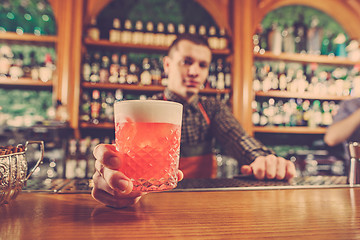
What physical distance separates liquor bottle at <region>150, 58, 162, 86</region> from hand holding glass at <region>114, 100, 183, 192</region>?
2.32 metres

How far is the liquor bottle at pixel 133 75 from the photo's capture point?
2770 millimetres

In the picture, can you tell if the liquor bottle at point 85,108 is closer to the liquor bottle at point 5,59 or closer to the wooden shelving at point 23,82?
the wooden shelving at point 23,82

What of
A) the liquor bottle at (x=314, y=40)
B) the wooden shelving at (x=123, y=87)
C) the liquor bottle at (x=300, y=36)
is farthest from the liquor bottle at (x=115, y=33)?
the liquor bottle at (x=314, y=40)

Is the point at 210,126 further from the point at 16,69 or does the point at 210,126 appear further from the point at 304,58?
the point at 16,69

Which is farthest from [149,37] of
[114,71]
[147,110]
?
[147,110]

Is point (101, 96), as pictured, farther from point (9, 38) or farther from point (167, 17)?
point (167, 17)

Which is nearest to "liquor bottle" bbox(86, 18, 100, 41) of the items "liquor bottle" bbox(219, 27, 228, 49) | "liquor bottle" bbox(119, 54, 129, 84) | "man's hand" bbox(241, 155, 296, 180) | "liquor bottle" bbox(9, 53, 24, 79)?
"liquor bottle" bbox(119, 54, 129, 84)

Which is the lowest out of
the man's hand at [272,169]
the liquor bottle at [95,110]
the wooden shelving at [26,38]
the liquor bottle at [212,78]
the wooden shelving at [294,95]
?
the man's hand at [272,169]

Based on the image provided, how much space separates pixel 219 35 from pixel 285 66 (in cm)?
Answer: 107

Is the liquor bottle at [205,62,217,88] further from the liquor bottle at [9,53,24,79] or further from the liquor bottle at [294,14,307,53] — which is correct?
the liquor bottle at [9,53,24,79]

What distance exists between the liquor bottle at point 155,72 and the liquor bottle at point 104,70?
48 cm

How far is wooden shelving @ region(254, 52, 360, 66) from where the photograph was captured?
2918mm

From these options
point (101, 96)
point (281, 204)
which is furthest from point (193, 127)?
point (101, 96)

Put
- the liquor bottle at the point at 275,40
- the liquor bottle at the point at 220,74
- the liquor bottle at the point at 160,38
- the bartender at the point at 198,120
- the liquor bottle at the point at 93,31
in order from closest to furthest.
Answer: the bartender at the point at 198,120 → the liquor bottle at the point at 93,31 → the liquor bottle at the point at 160,38 → the liquor bottle at the point at 220,74 → the liquor bottle at the point at 275,40
